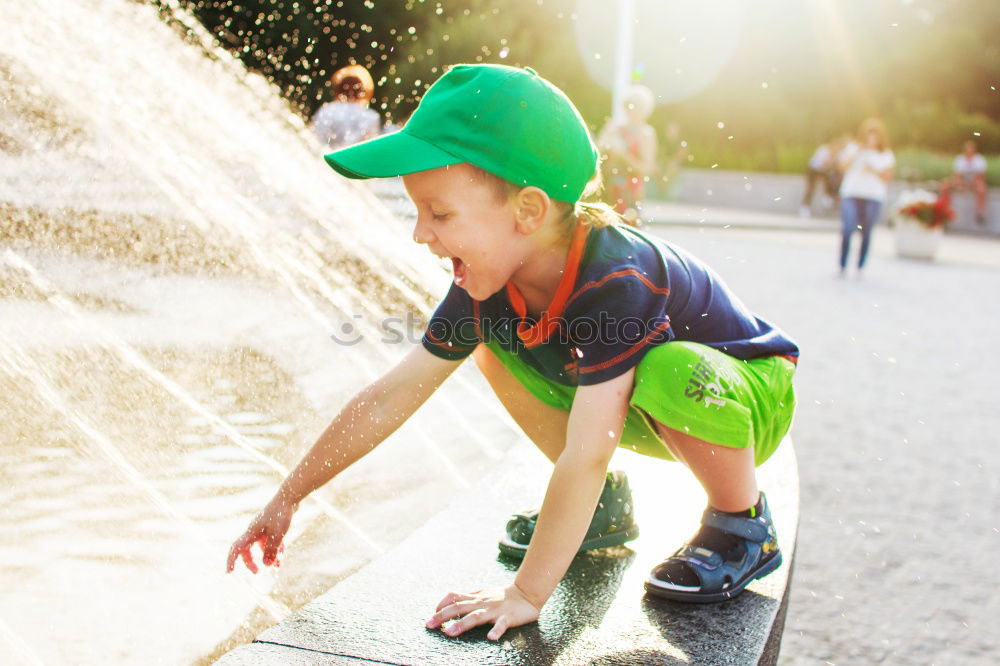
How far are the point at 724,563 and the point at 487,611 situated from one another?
580 mm

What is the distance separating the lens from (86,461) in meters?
3.08

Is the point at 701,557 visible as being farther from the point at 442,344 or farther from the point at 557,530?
the point at 442,344

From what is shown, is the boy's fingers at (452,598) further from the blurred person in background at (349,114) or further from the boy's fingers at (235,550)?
the blurred person in background at (349,114)

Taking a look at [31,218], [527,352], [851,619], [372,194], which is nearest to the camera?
[527,352]

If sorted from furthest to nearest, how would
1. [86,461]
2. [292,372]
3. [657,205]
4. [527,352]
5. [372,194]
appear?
[657,205]
[372,194]
[292,372]
[86,461]
[527,352]

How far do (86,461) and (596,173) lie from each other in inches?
73.4

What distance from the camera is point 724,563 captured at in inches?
86.6

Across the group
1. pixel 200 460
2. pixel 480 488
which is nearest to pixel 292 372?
pixel 200 460

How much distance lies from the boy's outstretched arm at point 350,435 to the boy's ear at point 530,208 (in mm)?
424

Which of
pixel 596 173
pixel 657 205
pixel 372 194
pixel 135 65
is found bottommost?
pixel 657 205

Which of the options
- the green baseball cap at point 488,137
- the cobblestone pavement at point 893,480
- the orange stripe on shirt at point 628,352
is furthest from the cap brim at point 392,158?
the cobblestone pavement at point 893,480

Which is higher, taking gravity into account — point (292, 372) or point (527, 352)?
point (527, 352)

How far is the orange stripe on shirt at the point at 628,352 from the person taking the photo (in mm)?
Answer: 1992

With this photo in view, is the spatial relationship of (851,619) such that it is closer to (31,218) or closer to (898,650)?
(898,650)
